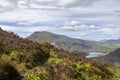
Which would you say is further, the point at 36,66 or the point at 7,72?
the point at 36,66

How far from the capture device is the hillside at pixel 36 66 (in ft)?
52.4

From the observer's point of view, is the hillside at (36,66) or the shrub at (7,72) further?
the hillside at (36,66)

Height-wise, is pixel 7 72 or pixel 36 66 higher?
pixel 7 72

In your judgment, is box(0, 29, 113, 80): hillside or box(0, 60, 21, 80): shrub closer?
box(0, 60, 21, 80): shrub

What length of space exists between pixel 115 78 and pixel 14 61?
924cm

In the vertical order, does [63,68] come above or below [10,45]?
below

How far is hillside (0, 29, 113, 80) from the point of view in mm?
15961

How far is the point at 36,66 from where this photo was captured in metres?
20.1

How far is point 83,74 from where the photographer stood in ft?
62.0

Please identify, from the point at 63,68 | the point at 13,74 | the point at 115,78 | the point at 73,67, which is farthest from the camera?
the point at 115,78

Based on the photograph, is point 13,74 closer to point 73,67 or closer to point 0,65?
point 0,65

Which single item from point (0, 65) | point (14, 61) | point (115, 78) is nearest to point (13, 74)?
point (0, 65)

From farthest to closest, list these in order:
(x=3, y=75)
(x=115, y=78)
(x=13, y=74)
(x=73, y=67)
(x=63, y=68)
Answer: (x=115, y=78) → (x=73, y=67) → (x=63, y=68) → (x=13, y=74) → (x=3, y=75)

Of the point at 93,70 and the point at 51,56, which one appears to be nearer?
the point at 93,70
